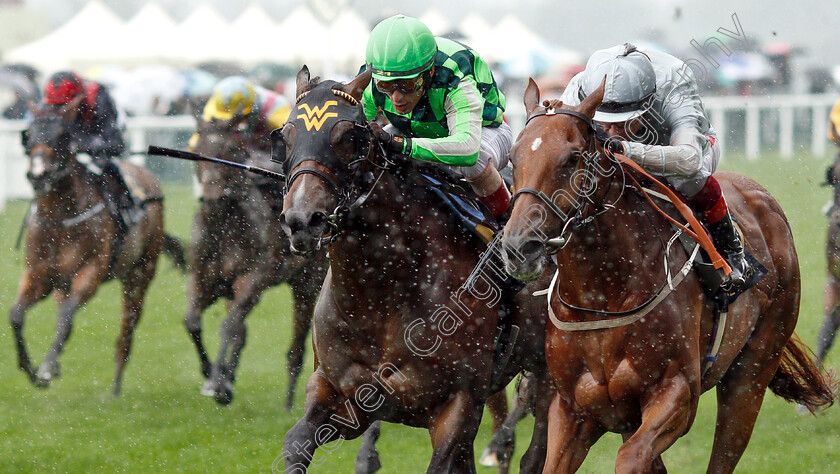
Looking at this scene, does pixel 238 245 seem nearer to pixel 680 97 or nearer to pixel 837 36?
pixel 680 97

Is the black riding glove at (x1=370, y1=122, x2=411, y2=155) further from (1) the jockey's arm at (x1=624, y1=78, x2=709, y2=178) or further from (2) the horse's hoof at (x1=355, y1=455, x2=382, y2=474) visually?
(2) the horse's hoof at (x1=355, y1=455, x2=382, y2=474)

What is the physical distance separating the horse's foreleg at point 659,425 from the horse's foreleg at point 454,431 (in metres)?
0.58

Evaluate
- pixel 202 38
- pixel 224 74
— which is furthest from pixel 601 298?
pixel 202 38

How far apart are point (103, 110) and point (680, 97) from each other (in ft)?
15.6

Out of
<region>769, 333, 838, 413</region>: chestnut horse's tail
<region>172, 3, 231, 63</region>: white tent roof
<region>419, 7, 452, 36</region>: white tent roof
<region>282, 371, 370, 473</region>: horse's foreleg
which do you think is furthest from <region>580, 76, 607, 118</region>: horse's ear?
<region>172, 3, 231, 63</region>: white tent roof

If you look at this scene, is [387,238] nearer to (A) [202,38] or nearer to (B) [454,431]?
(B) [454,431]

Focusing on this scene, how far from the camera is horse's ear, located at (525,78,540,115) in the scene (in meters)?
3.35

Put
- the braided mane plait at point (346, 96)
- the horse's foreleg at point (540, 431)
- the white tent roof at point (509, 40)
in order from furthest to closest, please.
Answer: the white tent roof at point (509, 40), the horse's foreleg at point (540, 431), the braided mane plait at point (346, 96)

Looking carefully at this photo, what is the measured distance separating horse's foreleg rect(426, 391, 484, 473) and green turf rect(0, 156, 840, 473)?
1.68 metres

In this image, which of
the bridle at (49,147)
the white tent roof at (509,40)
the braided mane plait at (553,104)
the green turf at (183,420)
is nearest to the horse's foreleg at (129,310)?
the green turf at (183,420)

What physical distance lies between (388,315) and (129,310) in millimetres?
4182

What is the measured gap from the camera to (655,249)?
11.4 ft

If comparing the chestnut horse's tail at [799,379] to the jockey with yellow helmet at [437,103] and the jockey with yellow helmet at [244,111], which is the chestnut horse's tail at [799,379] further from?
the jockey with yellow helmet at [244,111]

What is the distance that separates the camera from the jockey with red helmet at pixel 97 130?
6914 mm
